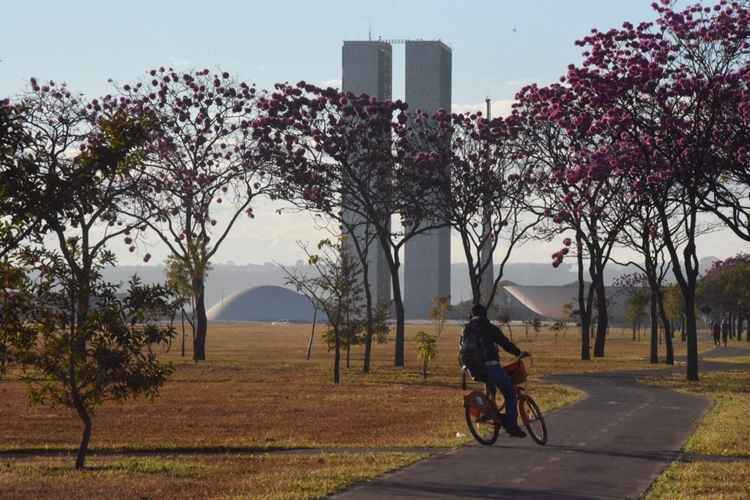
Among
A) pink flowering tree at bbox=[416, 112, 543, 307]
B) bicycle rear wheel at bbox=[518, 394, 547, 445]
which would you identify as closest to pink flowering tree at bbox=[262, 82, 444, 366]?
pink flowering tree at bbox=[416, 112, 543, 307]

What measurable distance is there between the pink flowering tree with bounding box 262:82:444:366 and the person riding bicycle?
3406cm

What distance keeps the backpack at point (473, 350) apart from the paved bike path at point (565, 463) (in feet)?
3.81

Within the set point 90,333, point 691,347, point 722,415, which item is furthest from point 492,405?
point 691,347

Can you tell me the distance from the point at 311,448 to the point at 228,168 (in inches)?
1549

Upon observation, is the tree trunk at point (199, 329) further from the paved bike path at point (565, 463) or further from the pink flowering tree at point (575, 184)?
the paved bike path at point (565, 463)

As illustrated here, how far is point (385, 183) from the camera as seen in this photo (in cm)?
5847

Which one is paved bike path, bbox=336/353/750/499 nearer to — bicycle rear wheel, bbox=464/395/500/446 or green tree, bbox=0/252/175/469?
bicycle rear wheel, bbox=464/395/500/446

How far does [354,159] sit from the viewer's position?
Result: 5659 centimetres

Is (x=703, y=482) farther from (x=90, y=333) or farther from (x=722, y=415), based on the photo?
(x=722, y=415)

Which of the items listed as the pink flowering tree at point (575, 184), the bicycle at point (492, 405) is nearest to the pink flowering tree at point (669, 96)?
the pink flowering tree at point (575, 184)

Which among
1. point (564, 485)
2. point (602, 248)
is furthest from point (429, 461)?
point (602, 248)

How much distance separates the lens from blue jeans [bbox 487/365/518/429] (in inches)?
717

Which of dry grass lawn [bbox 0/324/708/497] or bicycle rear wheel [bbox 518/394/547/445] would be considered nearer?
dry grass lawn [bbox 0/324/708/497]

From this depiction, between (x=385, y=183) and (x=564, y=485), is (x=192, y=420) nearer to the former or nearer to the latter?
(x=564, y=485)
